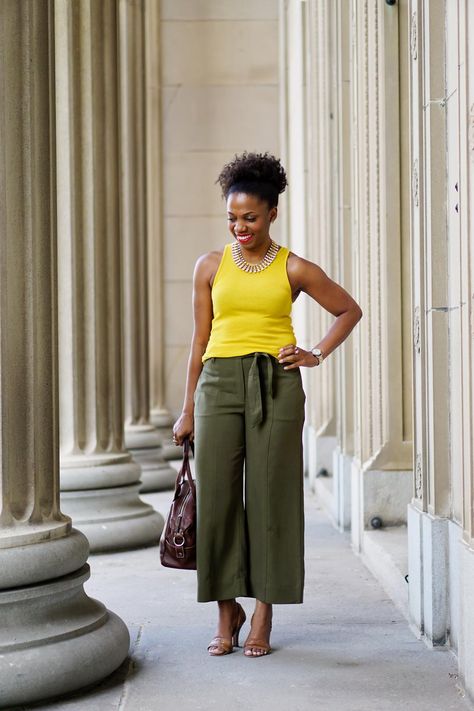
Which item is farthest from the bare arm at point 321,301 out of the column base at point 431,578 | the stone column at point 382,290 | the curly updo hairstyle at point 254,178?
the stone column at point 382,290

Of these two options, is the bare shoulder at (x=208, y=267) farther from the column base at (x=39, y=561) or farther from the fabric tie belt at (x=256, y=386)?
the column base at (x=39, y=561)

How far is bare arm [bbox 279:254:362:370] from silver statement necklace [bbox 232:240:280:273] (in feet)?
0.28

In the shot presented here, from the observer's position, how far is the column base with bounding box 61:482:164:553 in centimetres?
801

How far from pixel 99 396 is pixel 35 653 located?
400 centimetres

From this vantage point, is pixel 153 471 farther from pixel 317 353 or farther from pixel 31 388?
pixel 31 388

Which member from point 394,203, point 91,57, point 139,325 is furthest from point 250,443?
point 139,325

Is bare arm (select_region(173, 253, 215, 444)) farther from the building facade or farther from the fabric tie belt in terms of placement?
the building facade

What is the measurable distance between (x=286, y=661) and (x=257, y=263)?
1.75 metres

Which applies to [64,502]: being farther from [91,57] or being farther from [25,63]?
[25,63]

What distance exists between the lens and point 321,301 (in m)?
5.10

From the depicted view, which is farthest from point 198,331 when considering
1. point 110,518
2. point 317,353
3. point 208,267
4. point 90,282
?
point 110,518

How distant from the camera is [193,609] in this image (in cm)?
612

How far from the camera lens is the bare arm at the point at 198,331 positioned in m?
5.07

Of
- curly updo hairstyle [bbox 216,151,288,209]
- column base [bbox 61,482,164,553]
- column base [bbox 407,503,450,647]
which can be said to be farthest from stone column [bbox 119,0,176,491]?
curly updo hairstyle [bbox 216,151,288,209]
